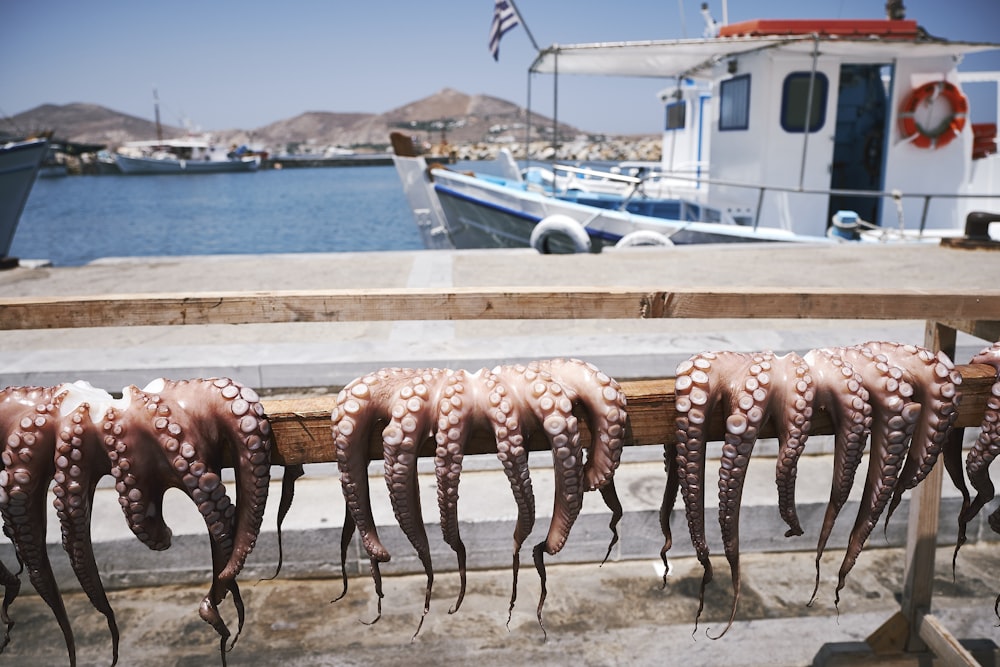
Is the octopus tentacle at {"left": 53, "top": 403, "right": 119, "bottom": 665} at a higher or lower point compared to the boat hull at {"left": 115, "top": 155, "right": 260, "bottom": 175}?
lower

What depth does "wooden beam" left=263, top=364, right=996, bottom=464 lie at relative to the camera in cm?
147

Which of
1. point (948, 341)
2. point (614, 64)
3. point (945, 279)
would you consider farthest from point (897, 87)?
point (948, 341)

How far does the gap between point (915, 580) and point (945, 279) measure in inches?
235

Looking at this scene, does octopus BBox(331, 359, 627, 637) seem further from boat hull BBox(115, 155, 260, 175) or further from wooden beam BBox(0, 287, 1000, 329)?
boat hull BBox(115, 155, 260, 175)

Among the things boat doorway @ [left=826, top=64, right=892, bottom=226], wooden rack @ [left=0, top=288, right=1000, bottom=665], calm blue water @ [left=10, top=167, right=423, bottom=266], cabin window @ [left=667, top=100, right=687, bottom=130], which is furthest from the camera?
calm blue water @ [left=10, top=167, right=423, bottom=266]

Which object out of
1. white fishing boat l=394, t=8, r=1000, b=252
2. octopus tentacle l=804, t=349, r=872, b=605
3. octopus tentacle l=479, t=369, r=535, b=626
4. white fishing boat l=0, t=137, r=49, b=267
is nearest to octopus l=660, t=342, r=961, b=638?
octopus tentacle l=804, t=349, r=872, b=605

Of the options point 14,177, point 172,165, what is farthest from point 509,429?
point 172,165

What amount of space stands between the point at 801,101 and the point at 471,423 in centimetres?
1379

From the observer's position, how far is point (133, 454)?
1.36 meters

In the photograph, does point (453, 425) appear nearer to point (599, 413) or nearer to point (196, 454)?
point (599, 413)

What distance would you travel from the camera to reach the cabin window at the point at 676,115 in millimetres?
18623

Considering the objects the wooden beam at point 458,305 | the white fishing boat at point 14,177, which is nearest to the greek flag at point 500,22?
the white fishing boat at point 14,177

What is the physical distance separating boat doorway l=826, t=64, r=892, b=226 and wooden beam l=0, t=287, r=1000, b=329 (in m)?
13.4

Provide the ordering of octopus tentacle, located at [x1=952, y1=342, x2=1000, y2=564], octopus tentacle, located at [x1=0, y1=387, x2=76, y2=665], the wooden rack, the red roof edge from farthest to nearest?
the red roof edge
the wooden rack
octopus tentacle, located at [x1=952, y1=342, x2=1000, y2=564]
octopus tentacle, located at [x1=0, y1=387, x2=76, y2=665]
